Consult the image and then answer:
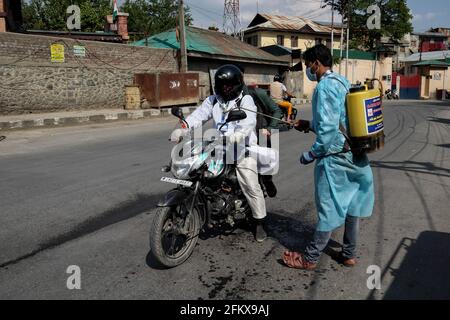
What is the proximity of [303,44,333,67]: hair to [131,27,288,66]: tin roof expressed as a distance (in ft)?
66.8

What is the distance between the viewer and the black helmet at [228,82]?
381 centimetres

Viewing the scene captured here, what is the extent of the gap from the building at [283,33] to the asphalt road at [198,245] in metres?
43.8

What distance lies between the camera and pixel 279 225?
4.68 m

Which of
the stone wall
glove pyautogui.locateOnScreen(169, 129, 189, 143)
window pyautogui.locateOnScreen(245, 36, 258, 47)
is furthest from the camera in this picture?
window pyautogui.locateOnScreen(245, 36, 258, 47)

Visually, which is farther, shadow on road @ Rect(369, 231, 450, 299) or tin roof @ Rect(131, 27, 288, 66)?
tin roof @ Rect(131, 27, 288, 66)

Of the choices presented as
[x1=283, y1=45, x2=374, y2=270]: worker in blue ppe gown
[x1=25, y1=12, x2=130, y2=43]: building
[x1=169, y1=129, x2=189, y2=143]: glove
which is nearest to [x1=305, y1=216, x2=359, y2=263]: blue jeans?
[x1=283, y1=45, x2=374, y2=270]: worker in blue ppe gown

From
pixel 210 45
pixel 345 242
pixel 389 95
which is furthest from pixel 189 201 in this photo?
pixel 389 95

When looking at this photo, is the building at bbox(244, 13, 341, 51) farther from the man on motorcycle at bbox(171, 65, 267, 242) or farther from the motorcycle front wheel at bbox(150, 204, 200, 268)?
the motorcycle front wheel at bbox(150, 204, 200, 268)

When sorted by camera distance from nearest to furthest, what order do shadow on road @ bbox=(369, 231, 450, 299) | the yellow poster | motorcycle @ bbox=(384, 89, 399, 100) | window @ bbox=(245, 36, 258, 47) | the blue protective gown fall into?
shadow on road @ bbox=(369, 231, 450, 299), the blue protective gown, the yellow poster, motorcycle @ bbox=(384, 89, 399, 100), window @ bbox=(245, 36, 258, 47)

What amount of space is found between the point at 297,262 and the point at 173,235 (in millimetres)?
1074

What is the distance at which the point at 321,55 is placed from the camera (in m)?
3.43

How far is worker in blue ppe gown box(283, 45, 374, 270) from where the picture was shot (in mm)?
3262
